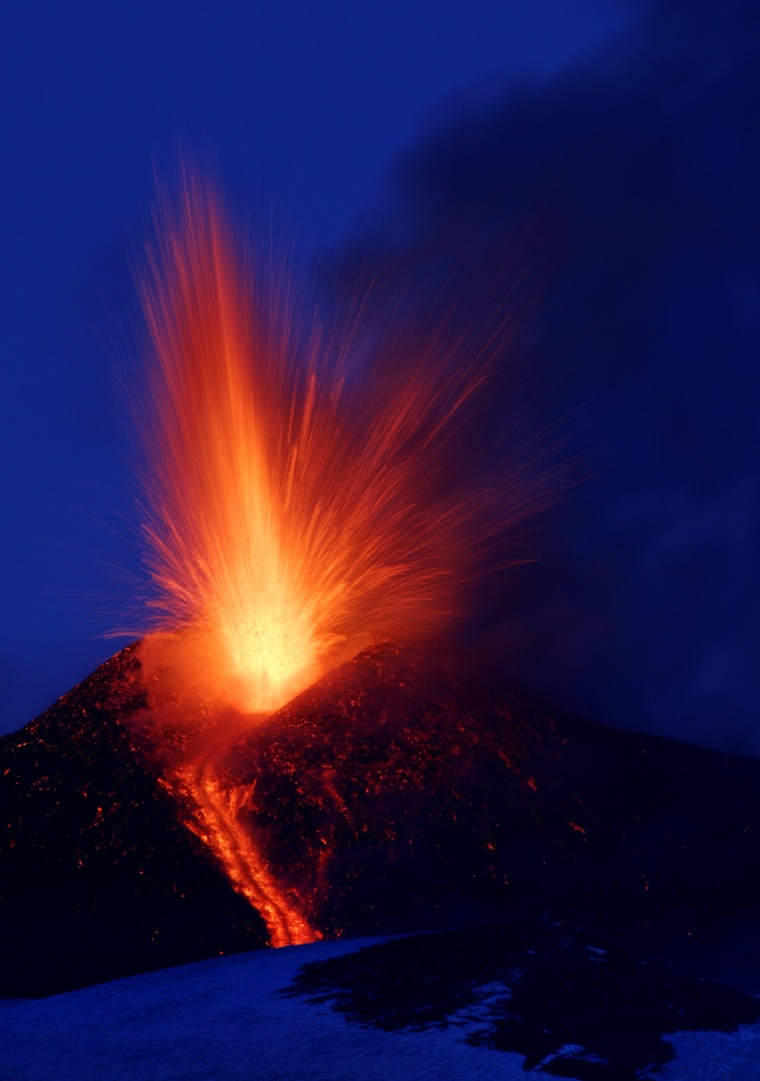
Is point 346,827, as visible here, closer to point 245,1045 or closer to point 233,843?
point 233,843

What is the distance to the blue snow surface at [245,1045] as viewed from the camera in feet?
22.1

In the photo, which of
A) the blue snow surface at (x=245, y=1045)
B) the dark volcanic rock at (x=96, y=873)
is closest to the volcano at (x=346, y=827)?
the dark volcanic rock at (x=96, y=873)

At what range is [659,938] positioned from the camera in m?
11.1

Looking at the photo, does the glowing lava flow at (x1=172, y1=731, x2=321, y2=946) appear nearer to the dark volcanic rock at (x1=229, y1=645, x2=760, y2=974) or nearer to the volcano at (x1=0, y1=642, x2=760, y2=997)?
the volcano at (x1=0, y1=642, x2=760, y2=997)

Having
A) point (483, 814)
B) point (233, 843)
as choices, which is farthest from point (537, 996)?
point (233, 843)

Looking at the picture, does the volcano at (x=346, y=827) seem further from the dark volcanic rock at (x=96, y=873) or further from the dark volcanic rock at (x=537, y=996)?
the dark volcanic rock at (x=537, y=996)

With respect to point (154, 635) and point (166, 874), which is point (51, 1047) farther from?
point (154, 635)

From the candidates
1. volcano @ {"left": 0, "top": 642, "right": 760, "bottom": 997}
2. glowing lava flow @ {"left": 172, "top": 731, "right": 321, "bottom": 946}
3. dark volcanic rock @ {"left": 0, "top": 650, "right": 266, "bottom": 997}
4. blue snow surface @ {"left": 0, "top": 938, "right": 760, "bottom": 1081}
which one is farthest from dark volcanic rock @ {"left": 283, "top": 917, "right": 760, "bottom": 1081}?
dark volcanic rock @ {"left": 0, "top": 650, "right": 266, "bottom": 997}

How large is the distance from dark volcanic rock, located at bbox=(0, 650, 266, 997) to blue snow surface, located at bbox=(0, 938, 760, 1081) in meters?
1.45

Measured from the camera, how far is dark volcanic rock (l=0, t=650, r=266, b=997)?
394 inches

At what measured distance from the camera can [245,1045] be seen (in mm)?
7125

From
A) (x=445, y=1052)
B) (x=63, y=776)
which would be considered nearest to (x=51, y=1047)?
(x=445, y=1052)

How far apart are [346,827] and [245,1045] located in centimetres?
427

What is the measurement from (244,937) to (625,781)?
17.8ft
